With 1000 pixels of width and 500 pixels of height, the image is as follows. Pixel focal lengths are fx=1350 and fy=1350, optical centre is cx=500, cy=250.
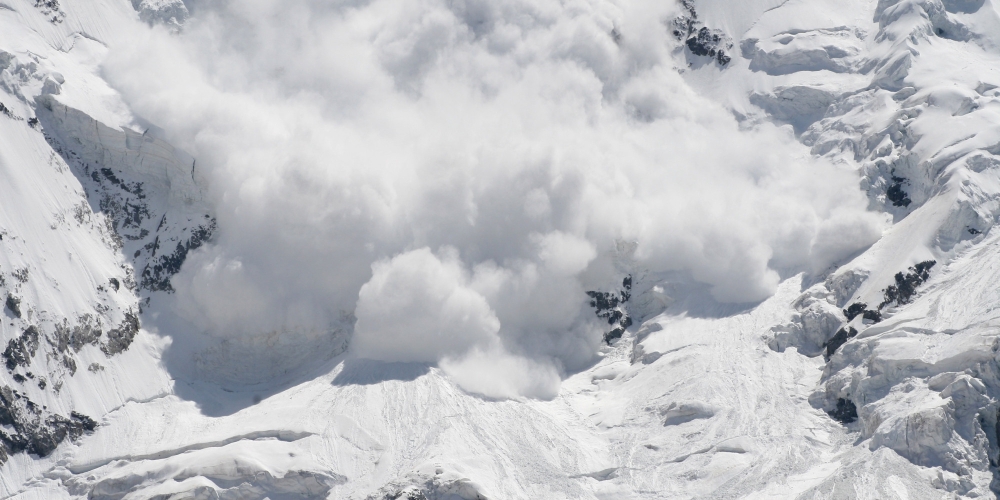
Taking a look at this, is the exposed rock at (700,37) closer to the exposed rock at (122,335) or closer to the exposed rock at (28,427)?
the exposed rock at (122,335)

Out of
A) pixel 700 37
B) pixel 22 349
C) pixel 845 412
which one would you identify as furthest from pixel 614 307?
pixel 22 349

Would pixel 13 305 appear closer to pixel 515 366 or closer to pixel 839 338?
pixel 515 366

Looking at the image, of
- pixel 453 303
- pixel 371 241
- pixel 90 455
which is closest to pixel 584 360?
pixel 453 303

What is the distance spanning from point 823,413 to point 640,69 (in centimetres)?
6006

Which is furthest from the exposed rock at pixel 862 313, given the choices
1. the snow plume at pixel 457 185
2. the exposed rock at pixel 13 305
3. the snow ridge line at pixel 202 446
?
the exposed rock at pixel 13 305

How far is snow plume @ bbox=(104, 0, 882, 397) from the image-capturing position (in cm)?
14775

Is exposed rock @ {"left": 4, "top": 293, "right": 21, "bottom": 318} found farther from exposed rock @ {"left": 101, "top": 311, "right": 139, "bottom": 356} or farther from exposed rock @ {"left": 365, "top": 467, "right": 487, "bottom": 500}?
exposed rock @ {"left": 365, "top": 467, "right": 487, "bottom": 500}

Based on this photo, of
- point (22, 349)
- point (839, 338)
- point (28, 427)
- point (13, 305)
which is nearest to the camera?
point (28, 427)

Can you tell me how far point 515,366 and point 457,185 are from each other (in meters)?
23.2

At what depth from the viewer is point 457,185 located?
510 feet

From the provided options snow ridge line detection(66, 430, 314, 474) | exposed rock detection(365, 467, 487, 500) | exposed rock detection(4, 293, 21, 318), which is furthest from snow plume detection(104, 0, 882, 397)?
exposed rock detection(4, 293, 21, 318)

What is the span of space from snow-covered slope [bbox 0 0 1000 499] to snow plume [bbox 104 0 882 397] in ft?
8.42

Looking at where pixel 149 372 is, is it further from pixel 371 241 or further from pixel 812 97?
pixel 812 97

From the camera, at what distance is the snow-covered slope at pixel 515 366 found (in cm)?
12650
